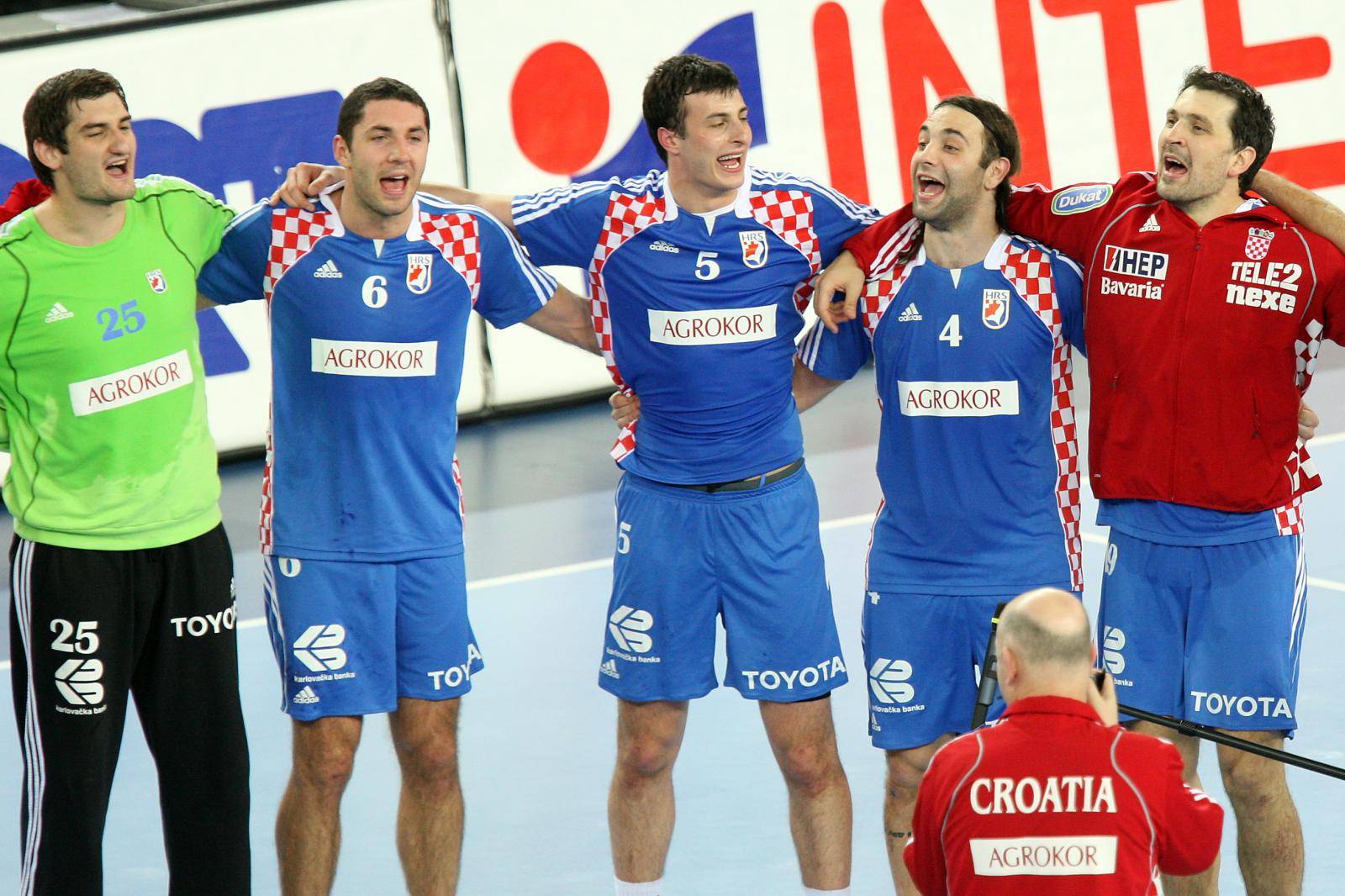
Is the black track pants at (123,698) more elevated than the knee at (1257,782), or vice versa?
the black track pants at (123,698)

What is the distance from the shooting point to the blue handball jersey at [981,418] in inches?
227

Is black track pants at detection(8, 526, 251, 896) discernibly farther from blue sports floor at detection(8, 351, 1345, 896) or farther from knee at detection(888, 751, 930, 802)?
knee at detection(888, 751, 930, 802)

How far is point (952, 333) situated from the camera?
5.77 metres

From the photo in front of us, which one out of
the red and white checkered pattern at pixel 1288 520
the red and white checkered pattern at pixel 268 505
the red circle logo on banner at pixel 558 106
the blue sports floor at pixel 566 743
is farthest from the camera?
the red circle logo on banner at pixel 558 106

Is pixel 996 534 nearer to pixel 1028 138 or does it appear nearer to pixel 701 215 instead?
pixel 701 215

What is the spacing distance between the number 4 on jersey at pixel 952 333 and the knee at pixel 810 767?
131 centimetres

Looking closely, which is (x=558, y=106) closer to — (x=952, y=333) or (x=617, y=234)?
(x=617, y=234)

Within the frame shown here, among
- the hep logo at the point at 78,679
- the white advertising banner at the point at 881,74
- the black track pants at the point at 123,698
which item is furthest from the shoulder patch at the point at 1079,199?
the white advertising banner at the point at 881,74

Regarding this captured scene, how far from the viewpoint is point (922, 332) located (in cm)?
580

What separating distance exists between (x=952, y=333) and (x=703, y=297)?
0.77 metres

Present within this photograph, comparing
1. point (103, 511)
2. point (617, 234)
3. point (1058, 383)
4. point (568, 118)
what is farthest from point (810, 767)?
point (568, 118)

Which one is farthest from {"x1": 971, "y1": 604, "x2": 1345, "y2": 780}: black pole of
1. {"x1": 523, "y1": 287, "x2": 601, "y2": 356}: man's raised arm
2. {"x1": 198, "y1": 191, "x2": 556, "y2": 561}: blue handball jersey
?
{"x1": 198, "y1": 191, "x2": 556, "y2": 561}: blue handball jersey

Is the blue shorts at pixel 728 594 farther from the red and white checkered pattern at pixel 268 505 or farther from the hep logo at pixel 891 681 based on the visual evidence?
the red and white checkered pattern at pixel 268 505

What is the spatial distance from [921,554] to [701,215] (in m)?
1.23
